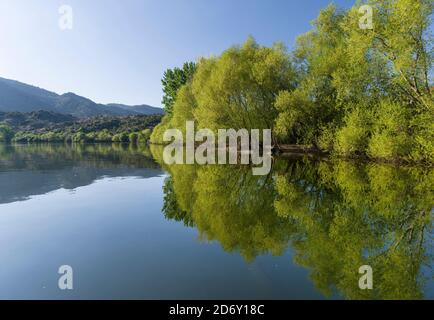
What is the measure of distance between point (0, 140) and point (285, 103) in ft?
493

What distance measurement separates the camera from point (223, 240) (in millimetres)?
9648

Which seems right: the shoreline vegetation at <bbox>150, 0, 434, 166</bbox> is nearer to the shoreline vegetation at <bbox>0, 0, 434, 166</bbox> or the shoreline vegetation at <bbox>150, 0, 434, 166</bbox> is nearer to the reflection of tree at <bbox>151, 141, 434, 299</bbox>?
the shoreline vegetation at <bbox>0, 0, 434, 166</bbox>

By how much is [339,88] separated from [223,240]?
1032 inches

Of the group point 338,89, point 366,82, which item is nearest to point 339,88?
point 338,89

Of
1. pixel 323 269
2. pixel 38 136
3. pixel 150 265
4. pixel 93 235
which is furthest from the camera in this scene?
pixel 38 136

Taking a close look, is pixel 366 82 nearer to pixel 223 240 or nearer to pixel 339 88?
pixel 339 88

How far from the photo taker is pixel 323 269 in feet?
24.2

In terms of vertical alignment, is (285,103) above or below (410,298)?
above

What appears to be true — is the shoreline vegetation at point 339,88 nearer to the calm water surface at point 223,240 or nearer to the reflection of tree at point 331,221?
the reflection of tree at point 331,221

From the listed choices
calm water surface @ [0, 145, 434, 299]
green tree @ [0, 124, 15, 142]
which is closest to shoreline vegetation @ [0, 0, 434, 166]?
calm water surface @ [0, 145, 434, 299]

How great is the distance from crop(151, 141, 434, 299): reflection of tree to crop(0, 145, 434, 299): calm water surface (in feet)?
0.13

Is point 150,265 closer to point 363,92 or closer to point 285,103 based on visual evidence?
point 363,92
